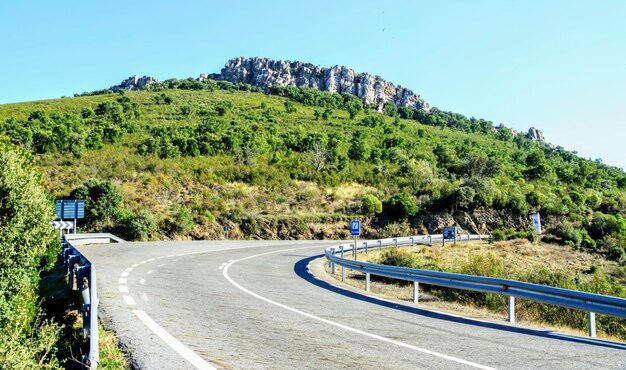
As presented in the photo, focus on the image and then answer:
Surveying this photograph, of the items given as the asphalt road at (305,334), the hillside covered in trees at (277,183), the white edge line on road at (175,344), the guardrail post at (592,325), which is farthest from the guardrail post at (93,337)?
the hillside covered in trees at (277,183)

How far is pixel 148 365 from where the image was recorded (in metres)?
5.18

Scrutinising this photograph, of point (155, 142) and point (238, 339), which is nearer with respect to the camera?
point (238, 339)

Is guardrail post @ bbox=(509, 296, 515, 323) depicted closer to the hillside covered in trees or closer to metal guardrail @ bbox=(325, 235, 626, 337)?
metal guardrail @ bbox=(325, 235, 626, 337)

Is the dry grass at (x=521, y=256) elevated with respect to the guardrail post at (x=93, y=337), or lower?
lower

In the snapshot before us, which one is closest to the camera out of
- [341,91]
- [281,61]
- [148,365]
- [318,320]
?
[148,365]

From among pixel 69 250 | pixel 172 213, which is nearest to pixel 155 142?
pixel 172 213

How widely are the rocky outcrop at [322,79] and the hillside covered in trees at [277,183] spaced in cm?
8815

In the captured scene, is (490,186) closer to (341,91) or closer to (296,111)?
(296,111)

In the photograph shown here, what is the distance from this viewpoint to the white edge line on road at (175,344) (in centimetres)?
520

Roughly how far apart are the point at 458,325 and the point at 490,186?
45762 mm

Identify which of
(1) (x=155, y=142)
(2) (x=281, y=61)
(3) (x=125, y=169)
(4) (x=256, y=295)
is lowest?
(4) (x=256, y=295)

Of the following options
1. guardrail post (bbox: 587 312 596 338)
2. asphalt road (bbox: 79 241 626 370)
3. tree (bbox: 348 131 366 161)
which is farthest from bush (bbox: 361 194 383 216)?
guardrail post (bbox: 587 312 596 338)

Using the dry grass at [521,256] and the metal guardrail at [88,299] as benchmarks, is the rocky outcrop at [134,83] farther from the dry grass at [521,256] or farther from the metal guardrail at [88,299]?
the metal guardrail at [88,299]

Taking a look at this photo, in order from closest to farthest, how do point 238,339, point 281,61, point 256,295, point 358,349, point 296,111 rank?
point 358,349, point 238,339, point 256,295, point 296,111, point 281,61
